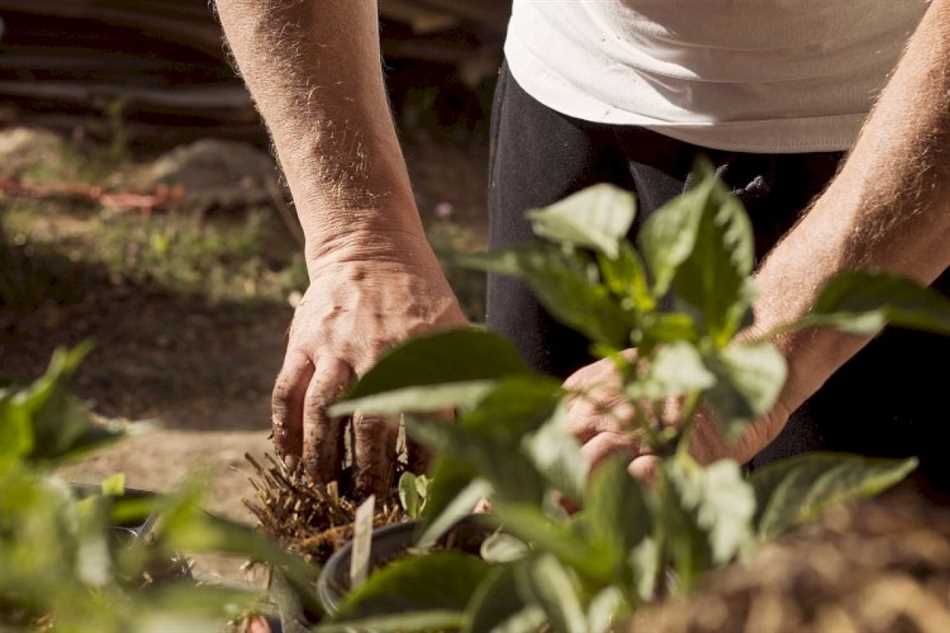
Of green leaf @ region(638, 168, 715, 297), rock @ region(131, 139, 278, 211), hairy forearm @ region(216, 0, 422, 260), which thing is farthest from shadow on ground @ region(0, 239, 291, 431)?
green leaf @ region(638, 168, 715, 297)

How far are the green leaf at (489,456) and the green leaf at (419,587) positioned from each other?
0.07 m

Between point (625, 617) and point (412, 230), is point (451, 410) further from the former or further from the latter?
point (625, 617)

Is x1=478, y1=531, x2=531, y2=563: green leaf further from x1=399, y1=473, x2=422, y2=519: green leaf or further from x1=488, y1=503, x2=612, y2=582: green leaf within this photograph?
x1=399, y1=473, x2=422, y2=519: green leaf

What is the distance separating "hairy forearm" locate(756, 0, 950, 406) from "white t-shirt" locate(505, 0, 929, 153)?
10.9 inches

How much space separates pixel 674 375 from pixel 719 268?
8 cm

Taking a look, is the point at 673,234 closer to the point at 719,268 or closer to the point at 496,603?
the point at 719,268

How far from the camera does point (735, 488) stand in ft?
1.79

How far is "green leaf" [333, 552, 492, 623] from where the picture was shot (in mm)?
602

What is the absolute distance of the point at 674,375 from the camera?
56 cm

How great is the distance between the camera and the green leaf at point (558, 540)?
53 centimetres

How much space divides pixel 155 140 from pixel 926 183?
4.51 metres

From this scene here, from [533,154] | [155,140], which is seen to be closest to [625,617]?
[533,154]

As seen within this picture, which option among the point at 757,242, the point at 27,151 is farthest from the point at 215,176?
the point at 757,242

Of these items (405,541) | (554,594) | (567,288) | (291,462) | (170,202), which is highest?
(567,288)
